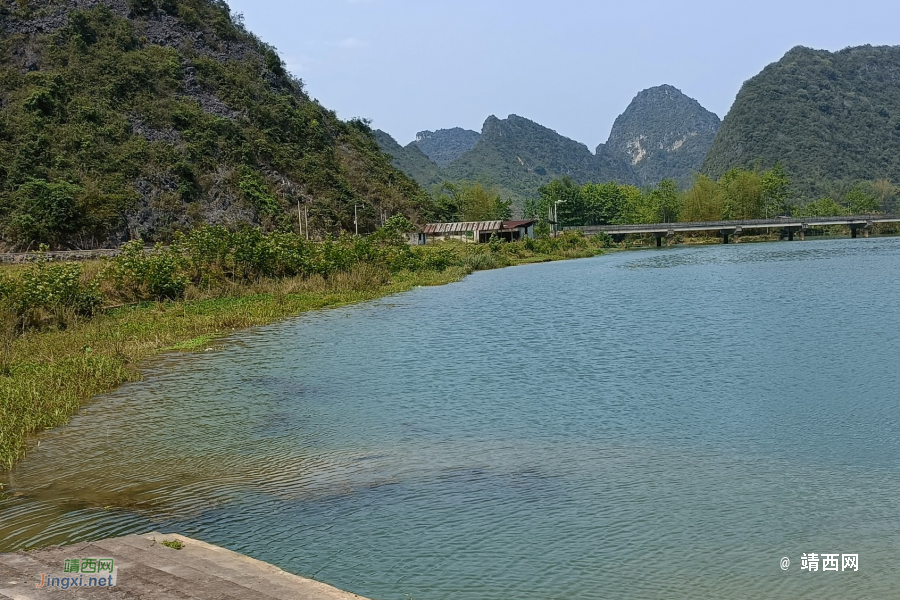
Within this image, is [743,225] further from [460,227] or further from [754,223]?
[460,227]

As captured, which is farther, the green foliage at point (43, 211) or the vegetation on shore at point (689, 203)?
the vegetation on shore at point (689, 203)

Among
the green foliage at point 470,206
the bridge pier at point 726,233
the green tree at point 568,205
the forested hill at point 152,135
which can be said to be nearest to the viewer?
the forested hill at point 152,135

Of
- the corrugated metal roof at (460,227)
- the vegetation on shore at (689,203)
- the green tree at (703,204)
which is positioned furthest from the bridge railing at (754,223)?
the corrugated metal roof at (460,227)

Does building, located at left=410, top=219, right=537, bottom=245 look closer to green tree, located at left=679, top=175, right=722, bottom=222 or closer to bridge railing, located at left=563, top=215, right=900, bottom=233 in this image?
bridge railing, located at left=563, top=215, right=900, bottom=233

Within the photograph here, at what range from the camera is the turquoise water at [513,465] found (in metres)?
7.41

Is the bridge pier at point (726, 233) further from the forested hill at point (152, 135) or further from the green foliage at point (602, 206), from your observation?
the forested hill at point (152, 135)

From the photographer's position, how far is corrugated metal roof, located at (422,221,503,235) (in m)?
90.1

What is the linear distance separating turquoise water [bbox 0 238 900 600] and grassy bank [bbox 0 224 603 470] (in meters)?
0.76

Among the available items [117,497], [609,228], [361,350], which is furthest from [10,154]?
[609,228]

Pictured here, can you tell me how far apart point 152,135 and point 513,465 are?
7057 centimetres

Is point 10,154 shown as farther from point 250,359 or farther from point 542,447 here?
point 542,447

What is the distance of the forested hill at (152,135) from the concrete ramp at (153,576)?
55.0 m

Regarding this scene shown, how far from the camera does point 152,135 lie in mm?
71688

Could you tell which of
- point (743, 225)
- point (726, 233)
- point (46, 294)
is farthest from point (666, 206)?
point (46, 294)
